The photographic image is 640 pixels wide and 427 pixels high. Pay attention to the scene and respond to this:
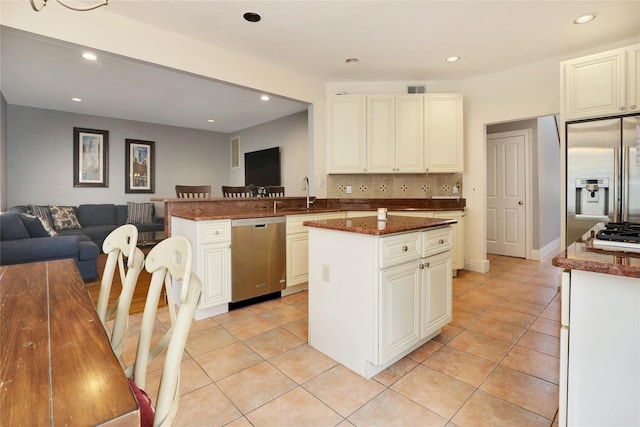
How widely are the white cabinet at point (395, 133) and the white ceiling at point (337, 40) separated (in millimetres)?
381

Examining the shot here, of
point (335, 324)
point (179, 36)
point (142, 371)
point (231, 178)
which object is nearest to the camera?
point (142, 371)

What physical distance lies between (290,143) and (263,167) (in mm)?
916

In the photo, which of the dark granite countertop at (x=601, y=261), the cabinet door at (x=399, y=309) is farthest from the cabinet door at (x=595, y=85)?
the dark granite countertop at (x=601, y=261)

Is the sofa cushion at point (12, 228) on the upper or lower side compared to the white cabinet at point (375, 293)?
upper

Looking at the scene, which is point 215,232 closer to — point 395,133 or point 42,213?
point 395,133

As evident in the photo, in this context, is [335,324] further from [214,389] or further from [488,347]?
[488,347]

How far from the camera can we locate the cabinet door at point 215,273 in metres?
2.65

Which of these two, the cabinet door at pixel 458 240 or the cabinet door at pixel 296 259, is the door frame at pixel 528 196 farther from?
the cabinet door at pixel 296 259

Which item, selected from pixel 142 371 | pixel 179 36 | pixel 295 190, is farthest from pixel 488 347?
pixel 295 190

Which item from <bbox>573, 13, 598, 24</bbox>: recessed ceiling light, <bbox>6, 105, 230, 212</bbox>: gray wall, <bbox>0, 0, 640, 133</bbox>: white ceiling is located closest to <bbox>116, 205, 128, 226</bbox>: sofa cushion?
<bbox>6, 105, 230, 212</bbox>: gray wall

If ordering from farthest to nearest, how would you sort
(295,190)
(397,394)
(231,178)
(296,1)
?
(231,178), (295,190), (296,1), (397,394)

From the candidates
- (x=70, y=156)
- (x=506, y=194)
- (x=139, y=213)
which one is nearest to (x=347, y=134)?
(x=506, y=194)

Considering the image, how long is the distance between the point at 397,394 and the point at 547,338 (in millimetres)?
1404

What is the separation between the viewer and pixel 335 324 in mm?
2035
